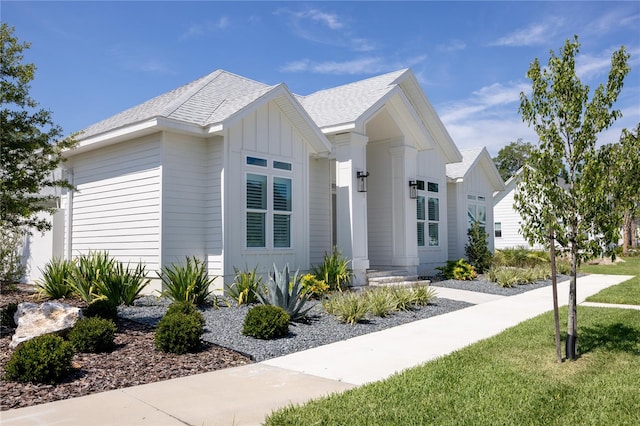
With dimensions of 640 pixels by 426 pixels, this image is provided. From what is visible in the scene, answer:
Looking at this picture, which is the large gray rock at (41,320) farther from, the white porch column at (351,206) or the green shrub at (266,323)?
the white porch column at (351,206)

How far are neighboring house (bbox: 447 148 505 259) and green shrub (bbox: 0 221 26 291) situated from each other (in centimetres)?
1514

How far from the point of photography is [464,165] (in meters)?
21.3

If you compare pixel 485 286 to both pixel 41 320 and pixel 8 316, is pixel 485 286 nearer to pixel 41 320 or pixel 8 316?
pixel 41 320

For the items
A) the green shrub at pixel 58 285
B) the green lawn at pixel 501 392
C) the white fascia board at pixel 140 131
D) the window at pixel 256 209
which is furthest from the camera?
the window at pixel 256 209

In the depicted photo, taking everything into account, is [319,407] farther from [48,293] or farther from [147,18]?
[147,18]

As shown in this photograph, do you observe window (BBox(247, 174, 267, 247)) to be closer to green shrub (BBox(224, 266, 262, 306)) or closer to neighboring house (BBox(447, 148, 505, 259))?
green shrub (BBox(224, 266, 262, 306))

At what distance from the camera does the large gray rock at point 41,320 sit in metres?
6.40

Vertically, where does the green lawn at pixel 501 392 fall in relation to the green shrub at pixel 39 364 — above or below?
below

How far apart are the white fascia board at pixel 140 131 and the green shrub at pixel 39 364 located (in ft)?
19.7

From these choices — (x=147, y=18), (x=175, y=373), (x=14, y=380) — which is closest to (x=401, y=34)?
(x=147, y=18)

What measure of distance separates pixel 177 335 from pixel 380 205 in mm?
10508

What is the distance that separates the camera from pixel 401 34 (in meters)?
12.4

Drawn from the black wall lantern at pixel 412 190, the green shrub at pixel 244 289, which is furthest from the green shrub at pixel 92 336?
the black wall lantern at pixel 412 190

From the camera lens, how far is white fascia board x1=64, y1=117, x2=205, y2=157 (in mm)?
10352
